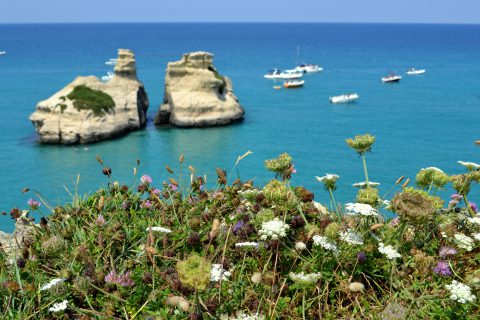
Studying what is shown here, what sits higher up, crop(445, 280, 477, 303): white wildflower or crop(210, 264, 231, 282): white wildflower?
crop(445, 280, 477, 303): white wildflower

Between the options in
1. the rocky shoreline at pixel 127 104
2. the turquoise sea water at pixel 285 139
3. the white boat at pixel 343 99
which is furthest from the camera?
the white boat at pixel 343 99

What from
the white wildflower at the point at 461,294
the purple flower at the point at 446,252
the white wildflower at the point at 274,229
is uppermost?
the white wildflower at the point at 274,229

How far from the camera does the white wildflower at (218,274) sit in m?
3.51

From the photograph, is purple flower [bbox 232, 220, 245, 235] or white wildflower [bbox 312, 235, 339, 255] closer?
white wildflower [bbox 312, 235, 339, 255]

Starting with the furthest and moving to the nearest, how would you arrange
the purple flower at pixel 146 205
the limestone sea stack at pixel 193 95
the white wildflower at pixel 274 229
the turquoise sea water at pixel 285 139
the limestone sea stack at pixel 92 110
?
the limestone sea stack at pixel 193 95 < the limestone sea stack at pixel 92 110 < the turquoise sea water at pixel 285 139 < the purple flower at pixel 146 205 < the white wildflower at pixel 274 229

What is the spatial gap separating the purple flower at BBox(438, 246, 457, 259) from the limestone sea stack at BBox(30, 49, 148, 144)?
4225 cm

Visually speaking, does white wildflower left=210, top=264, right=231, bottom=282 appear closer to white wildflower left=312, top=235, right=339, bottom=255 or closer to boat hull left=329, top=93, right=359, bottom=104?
white wildflower left=312, top=235, right=339, bottom=255

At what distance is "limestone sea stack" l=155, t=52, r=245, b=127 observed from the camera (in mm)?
50719

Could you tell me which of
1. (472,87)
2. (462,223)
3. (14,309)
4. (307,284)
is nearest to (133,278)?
(14,309)

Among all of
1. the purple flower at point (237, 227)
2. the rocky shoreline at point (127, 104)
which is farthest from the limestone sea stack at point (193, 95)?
the purple flower at point (237, 227)

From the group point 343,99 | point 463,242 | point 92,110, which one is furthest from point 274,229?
point 343,99

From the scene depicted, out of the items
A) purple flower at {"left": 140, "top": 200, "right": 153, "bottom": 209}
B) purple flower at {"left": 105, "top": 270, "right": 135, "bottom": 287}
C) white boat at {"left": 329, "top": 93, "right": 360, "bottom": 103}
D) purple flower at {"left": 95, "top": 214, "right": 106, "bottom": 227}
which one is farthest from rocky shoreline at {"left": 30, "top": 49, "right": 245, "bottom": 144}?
purple flower at {"left": 105, "top": 270, "right": 135, "bottom": 287}

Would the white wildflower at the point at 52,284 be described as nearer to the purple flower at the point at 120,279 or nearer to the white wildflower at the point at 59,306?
the white wildflower at the point at 59,306

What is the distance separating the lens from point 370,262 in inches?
156
